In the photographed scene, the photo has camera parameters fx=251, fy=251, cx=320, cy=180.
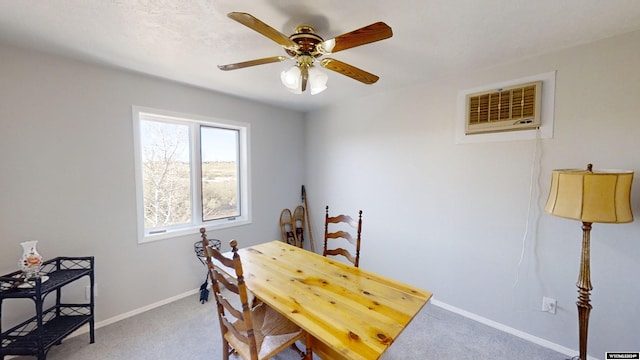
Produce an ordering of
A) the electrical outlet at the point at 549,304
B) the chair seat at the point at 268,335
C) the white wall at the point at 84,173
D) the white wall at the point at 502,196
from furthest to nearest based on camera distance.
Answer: the electrical outlet at the point at 549,304
the white wall at the point at 84,173
the white wall at the point at 502,196
the chair seat at the point at 268,335

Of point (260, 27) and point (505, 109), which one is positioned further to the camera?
point (505, 109)

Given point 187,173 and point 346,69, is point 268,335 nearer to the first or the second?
point 346,69

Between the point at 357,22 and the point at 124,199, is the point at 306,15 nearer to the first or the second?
the point at 357,22

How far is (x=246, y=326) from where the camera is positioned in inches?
46.9

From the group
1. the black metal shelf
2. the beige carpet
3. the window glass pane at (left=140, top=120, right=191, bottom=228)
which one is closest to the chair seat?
the beige carpet

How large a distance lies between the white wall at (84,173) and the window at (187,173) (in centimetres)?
10

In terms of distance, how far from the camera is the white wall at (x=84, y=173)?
1.88 m

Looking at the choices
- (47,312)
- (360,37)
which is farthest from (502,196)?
(47,312)

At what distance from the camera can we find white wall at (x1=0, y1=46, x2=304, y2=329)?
6.17 feet

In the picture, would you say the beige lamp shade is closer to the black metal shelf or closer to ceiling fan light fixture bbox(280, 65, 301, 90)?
ceiling fan light fixture bbox(280, 65, 301, 90)

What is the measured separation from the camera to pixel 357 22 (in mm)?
1535

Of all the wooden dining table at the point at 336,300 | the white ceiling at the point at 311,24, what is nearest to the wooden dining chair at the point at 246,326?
the wooden dining table at the point at 336,300

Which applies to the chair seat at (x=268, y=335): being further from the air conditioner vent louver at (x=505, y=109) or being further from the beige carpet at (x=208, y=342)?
the air conditioner vent louver at (x=505, y=109)

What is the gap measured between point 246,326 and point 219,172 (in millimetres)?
2361
